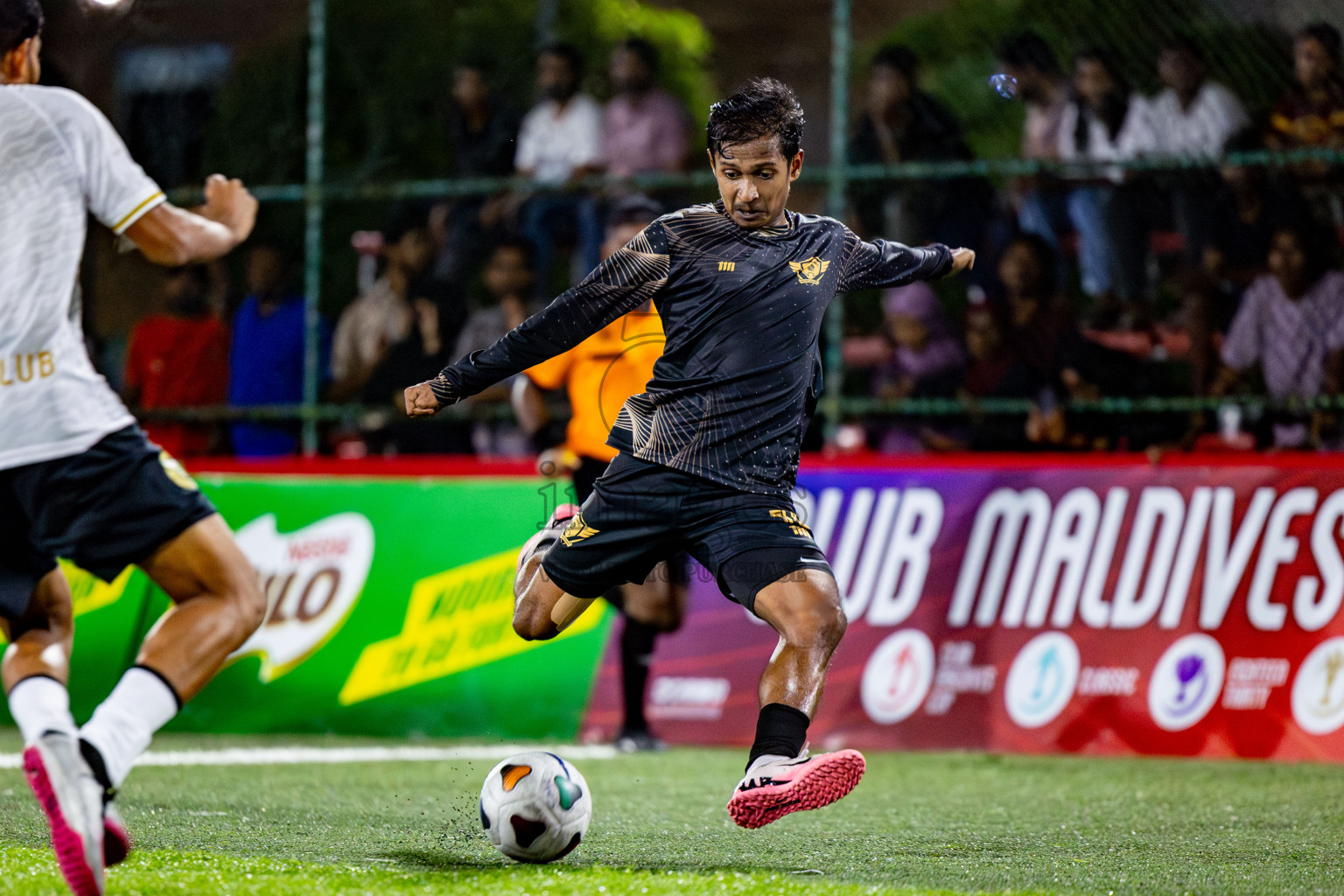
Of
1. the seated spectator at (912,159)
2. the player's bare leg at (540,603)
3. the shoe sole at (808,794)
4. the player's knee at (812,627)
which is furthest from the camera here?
the seated spectator at (912,159)

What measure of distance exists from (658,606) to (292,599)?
2.12 metres

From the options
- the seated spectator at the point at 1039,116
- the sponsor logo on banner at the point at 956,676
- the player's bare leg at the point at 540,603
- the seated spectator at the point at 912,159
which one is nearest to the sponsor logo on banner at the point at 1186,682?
the sponsor logo on banner at the point at 956,676

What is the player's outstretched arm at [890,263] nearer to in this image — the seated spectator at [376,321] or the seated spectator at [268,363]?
the seated spectator at [376,321]

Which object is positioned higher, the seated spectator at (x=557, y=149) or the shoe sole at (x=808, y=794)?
the seated spectator at (x=557, y=149)

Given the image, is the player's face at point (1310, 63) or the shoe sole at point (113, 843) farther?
the player's face at point (1310, 63)

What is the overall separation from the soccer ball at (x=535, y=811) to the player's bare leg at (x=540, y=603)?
1.78 ft

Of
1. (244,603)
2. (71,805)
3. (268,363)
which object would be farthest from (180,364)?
(71,805)

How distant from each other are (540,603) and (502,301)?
485 cm

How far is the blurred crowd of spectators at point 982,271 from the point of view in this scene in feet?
26.9

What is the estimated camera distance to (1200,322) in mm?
8297

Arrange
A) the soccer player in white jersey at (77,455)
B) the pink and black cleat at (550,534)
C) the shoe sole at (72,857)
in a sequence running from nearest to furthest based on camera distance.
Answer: the shoe sole at (72,857) → the soccer player in white jersey at (77,455) → the pink and black cleat at (550,534)

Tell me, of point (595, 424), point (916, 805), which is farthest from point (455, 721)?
point (916, 805)

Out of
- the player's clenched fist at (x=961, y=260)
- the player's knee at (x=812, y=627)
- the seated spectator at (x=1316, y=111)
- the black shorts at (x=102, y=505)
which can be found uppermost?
the seated spectator at (x=1316, y=111)

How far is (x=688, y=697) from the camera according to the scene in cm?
832
